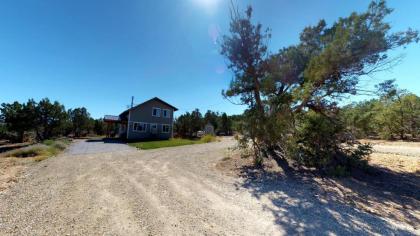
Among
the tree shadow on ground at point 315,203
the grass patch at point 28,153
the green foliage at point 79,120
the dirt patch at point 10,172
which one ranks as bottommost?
the tree shadow on ground at point 315,203

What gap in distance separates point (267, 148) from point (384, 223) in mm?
6553

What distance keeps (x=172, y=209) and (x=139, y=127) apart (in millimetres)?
25895

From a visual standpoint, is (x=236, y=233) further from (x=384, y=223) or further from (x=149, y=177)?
(x=149, y=177)

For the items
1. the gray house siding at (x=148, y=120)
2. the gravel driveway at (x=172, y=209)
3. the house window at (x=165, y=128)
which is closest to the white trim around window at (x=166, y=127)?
the house window at (x=165, y=128)

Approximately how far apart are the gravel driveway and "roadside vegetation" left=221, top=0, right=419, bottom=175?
94.3 inches

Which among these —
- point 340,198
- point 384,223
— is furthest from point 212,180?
point 384,223

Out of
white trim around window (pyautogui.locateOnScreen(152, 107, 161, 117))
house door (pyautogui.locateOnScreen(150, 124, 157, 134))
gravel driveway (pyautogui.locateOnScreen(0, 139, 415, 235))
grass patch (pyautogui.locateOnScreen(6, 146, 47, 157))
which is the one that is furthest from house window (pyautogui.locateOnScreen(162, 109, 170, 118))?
gravel driveway (pyautogui.locateOnScreen(0, 139, 415, 235))

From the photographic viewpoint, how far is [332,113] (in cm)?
977

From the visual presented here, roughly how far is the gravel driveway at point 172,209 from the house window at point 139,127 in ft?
70.0

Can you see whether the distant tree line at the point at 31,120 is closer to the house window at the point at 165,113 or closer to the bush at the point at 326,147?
the house window at the point at 165,113

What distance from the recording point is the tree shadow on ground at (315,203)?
391 centimetres

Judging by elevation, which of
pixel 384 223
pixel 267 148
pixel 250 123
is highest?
pixel 250 123

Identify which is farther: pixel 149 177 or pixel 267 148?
pixel 267 148

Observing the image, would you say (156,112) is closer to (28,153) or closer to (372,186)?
(28,153)
